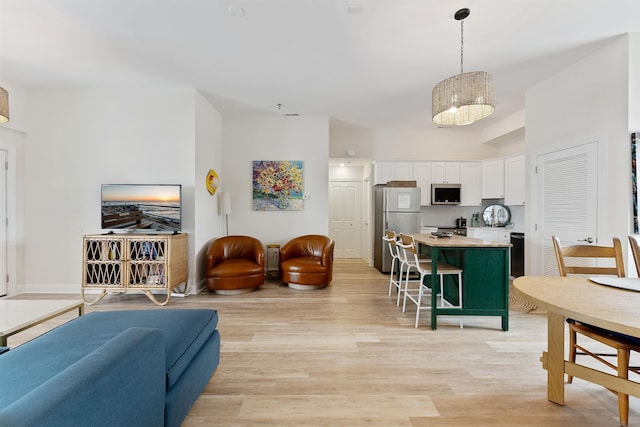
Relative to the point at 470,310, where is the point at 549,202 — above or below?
above

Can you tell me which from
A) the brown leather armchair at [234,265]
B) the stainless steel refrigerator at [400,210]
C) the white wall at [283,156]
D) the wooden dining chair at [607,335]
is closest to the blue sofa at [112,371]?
the brown leather armchair at [234,265]

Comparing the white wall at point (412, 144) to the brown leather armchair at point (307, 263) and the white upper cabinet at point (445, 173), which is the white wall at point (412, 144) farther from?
the brown leather armchair at point (307, 263)

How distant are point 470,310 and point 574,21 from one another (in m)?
2.89

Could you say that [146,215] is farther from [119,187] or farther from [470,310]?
[470,310]

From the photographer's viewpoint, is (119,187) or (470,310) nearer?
(470,310)

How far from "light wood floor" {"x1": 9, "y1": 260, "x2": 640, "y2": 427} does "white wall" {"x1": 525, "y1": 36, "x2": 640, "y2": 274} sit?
143 cm

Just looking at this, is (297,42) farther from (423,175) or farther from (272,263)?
(423,175)

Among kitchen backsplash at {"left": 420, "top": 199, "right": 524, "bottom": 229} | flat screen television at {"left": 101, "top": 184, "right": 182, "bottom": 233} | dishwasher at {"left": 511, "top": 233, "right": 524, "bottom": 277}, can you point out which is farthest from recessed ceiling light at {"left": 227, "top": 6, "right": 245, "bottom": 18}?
dishwasher at {"left": 511, "top": 233, "right": 524, "bottom": 277}

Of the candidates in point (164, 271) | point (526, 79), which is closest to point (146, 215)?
point (164, 271)

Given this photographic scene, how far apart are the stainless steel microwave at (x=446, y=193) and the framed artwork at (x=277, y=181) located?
2.77 m

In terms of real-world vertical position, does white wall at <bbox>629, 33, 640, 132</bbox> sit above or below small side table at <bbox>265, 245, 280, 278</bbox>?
above

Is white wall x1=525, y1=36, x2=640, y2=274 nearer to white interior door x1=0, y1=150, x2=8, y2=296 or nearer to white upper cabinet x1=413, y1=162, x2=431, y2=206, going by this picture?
white upper cabinet x1=413, y1=162, x2=431, y2=206

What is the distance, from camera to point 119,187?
372 cm

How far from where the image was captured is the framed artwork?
512cm
